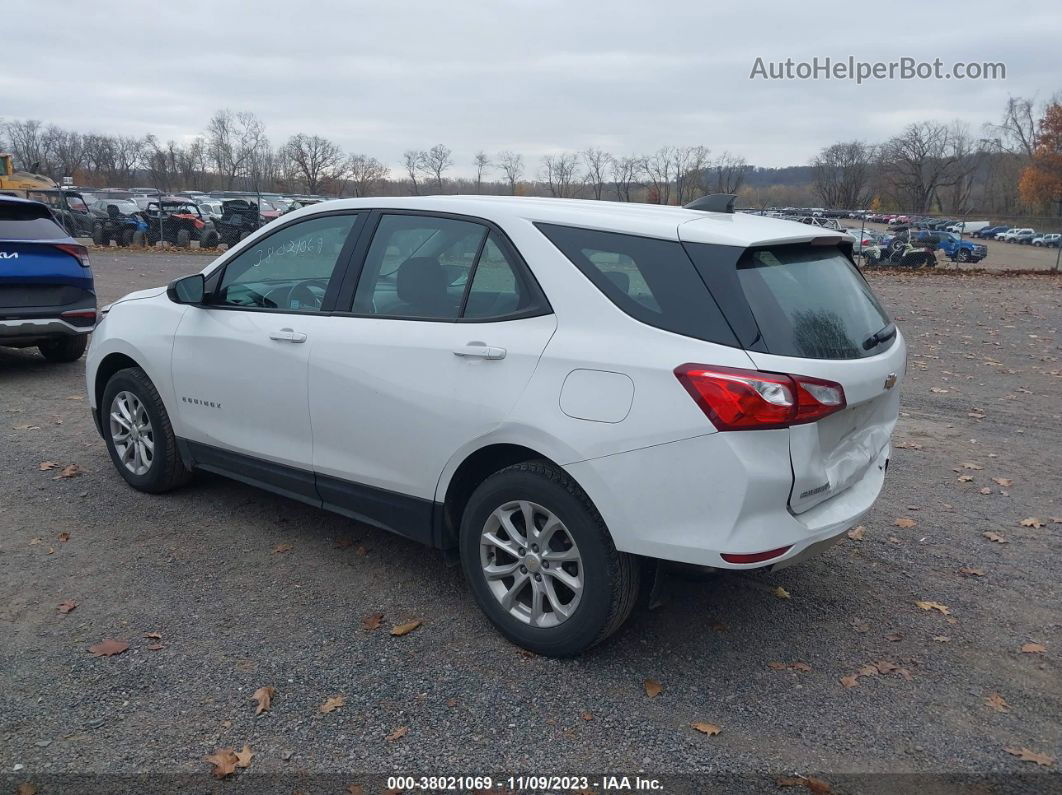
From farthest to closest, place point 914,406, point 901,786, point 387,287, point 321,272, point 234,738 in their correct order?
point 914,406 → point 321,272 → point 387,287 → point 234,738 → point 901,786

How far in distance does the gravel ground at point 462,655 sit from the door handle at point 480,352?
48.2 inches

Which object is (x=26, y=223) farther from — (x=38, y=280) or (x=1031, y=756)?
(x=1031, y=756)

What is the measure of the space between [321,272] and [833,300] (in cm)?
246

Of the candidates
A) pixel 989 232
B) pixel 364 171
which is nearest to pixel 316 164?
pixel 364 171

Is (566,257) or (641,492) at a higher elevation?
(566,257)

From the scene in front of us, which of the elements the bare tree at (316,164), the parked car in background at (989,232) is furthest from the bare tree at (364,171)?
the parked car in background at (989,232)

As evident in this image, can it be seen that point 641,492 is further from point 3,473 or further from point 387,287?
point 3,473

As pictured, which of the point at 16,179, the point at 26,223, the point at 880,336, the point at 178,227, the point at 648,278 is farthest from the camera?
the point at 16,179

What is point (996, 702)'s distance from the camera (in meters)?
3.34

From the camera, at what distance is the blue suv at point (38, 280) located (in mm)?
8102

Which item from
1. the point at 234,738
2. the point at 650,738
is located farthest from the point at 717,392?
the point at 234,738

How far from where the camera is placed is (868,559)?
15.4ft

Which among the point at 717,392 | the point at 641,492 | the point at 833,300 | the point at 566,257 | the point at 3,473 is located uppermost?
the point at 566,257

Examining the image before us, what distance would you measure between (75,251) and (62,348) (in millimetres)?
1358
